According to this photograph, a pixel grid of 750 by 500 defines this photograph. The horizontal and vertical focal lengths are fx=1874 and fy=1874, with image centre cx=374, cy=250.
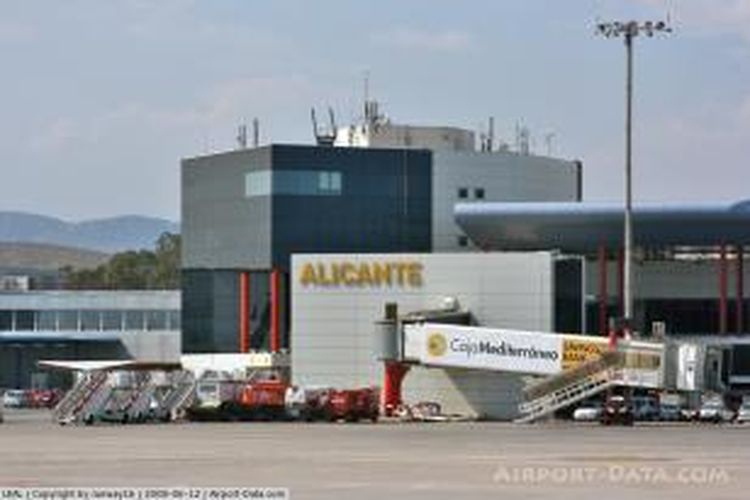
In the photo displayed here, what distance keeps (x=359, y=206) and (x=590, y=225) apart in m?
20.9

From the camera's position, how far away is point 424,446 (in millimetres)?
65500

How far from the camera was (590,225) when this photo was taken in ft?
416

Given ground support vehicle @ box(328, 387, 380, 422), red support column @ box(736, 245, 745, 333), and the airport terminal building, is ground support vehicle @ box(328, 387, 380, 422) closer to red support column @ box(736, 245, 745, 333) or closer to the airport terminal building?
the airport terminal building

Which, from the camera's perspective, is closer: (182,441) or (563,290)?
(182,441)

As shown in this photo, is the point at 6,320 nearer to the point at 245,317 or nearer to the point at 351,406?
the point at 245,317

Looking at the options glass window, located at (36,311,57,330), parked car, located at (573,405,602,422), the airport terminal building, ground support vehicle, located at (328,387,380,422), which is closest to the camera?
ground support vehicle, located at (328,387,380,422)

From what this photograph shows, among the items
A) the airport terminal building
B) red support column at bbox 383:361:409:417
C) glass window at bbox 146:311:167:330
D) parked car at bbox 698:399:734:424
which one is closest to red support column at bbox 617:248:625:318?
the airport terminal building

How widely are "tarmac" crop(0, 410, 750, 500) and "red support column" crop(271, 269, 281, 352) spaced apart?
49.4 metres

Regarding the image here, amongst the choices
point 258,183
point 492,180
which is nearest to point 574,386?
point 258,183

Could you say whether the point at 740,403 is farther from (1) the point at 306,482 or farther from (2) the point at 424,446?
(1) the point at 306,482

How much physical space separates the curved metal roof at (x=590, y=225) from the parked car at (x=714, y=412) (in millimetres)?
19419

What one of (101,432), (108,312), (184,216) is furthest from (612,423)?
(108,312)

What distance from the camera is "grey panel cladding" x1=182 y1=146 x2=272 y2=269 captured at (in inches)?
5443

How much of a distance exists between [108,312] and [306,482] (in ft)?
477
